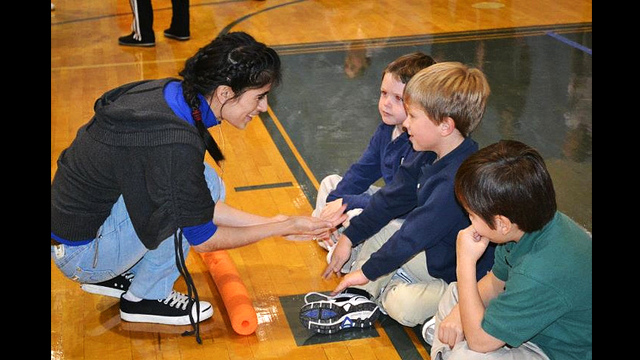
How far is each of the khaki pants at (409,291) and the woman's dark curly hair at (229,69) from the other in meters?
0.85

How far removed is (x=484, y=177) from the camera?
2.62m

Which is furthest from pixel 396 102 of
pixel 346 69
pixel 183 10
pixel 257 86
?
pixel 183 10

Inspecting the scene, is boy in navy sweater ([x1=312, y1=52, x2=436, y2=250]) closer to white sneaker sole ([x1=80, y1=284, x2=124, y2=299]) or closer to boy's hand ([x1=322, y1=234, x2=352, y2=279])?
boy's hand ([x1=322, y1=234, x2=352, y2=279])

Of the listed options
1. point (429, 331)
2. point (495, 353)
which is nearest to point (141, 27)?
point (429, 331)

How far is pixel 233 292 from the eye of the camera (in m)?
3.48

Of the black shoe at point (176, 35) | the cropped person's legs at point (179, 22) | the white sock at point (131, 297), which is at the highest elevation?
the white sock at point (131, 297)

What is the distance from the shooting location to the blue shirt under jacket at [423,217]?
321 centimetres

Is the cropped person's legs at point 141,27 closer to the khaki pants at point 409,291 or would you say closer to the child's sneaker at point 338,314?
the khaki pants at point 409,291

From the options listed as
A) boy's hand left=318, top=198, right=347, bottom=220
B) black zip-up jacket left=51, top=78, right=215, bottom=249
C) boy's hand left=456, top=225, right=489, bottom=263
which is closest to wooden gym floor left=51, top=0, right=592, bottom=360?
boy's hand left=318, top=198, right=347, bottom=220

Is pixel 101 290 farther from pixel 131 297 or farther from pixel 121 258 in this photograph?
pixel 121 258

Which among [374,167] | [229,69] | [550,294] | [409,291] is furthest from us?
[374,167]

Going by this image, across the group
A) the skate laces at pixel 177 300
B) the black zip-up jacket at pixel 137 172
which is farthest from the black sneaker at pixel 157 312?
the black zip-up jacket at pixel 137 172

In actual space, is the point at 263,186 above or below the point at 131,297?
below

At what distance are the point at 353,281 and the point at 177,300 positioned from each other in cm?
67
